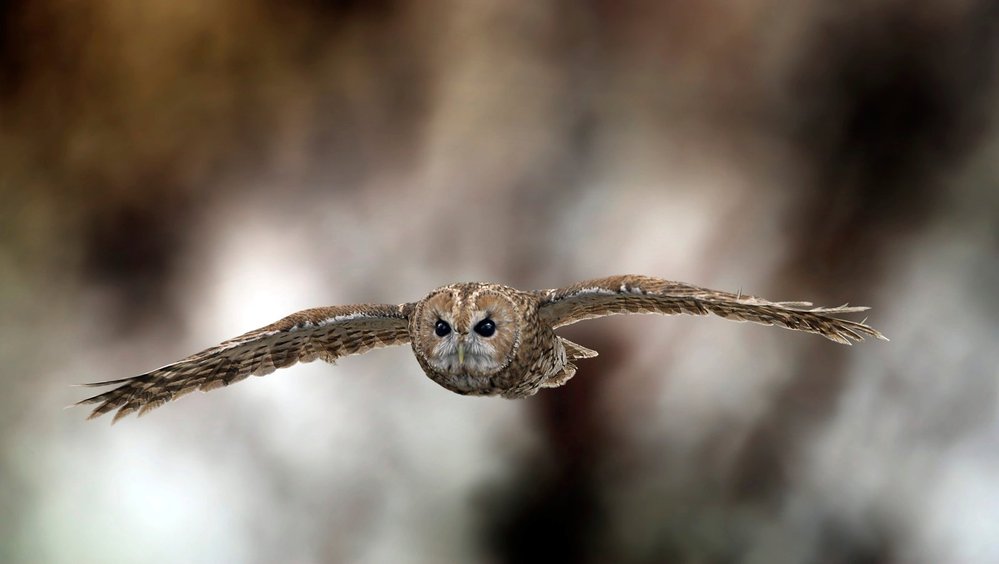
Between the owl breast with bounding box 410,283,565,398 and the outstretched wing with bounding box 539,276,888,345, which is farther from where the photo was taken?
the owl breast with bounding box 410,283,565,398

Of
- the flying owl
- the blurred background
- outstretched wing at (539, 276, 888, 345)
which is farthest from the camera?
the blurred background

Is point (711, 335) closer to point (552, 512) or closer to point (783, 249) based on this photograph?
point (783, 249)

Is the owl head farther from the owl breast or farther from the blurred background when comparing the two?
the blurred background

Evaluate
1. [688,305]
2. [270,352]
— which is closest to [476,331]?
[688,305]

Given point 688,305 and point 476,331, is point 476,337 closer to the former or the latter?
point 476,331

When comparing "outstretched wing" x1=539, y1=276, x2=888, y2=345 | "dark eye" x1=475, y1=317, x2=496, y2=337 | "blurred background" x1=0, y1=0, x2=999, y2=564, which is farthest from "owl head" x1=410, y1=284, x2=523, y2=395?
"blurred background" x1=0, y1=0, x2=999, y2=564

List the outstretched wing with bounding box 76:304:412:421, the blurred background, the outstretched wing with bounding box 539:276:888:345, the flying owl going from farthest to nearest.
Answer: the blurred background < the outstretched wing with bounding box 76:304:412:421 < the flying owl < the outstretched wing with bounding box 539:276:888:345
